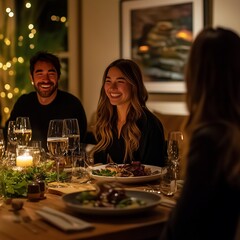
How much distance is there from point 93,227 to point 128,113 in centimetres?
157

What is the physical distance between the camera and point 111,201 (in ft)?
5.78

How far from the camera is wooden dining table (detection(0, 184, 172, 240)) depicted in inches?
60.9

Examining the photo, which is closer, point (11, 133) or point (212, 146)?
point (212, 146)

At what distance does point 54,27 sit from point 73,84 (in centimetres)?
75

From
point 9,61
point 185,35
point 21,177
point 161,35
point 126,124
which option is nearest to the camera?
point 21,177

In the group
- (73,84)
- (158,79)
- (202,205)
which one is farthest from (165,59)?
(202,205)

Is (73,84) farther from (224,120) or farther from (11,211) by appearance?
(224,120)

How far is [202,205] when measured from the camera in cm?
143

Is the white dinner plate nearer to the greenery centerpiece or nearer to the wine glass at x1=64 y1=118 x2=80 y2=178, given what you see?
the greenery centerpiece

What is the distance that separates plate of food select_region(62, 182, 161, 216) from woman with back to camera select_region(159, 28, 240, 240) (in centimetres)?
22

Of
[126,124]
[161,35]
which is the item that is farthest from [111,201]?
[161,35]

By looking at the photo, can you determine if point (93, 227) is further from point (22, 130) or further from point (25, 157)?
point (22, 130)

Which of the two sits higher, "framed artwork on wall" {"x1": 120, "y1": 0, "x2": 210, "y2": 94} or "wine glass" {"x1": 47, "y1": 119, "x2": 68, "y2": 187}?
"framed artwork on wall" {"x1": 120, "y1": 0, "x2": 210, "y2": 94}

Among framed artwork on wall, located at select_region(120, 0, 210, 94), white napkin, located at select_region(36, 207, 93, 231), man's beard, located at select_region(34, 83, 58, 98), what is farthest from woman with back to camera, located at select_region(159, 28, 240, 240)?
framed artwork on wall, located at select_region(120, 0, 210, 94)
